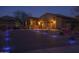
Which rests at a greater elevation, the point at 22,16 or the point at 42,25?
the point at 22,16

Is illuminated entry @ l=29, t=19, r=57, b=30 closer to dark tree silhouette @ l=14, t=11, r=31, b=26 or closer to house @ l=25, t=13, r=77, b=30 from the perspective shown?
house @ l=25, t=13, r=77, b=30

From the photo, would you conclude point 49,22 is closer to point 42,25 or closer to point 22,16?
point 42,25

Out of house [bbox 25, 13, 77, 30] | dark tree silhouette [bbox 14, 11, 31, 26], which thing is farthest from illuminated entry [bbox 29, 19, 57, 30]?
dark tree silhouette [bbox 14, 11, 31, 26]

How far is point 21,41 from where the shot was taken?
388 centimetres

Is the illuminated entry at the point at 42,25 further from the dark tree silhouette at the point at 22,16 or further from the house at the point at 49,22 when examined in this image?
the dark tree silhouette at the point at 22,16

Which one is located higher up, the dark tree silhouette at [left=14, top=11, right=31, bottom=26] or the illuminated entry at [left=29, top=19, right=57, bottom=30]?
the dark tree silhouette at [left=14, top=11, right=31, bottom=26]

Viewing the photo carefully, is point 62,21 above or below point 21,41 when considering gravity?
above

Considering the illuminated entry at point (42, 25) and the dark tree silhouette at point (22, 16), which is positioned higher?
the dark tree silhouette at point (22, 16)

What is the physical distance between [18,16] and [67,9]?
855mm

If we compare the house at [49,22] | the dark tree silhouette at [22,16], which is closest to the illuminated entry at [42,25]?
the house at [49,22]

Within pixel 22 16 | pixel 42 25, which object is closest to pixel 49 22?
pixel 42 25
